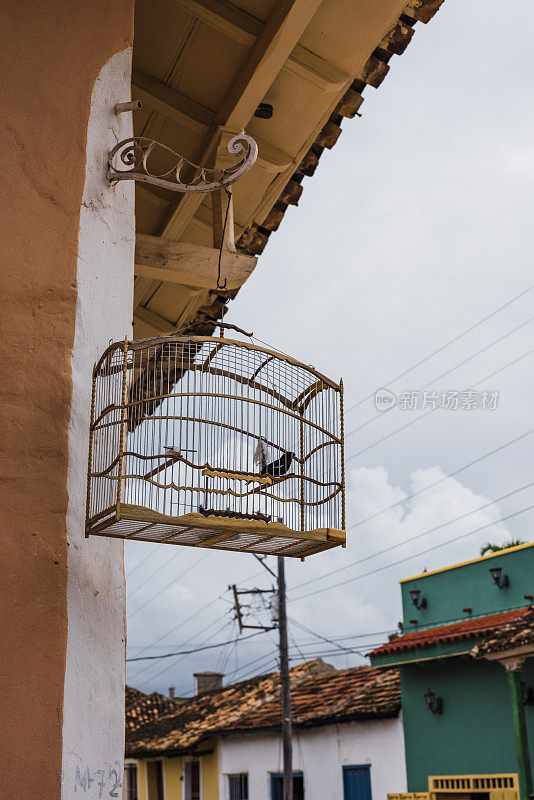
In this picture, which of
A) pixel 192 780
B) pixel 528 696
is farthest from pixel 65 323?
pixel 192 780

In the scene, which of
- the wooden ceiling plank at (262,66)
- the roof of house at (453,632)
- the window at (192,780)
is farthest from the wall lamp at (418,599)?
the wooden ceiling plank at (262,66)

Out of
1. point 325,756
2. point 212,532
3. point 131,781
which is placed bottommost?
point 131,781

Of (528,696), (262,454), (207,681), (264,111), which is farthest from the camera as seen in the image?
(207,681)

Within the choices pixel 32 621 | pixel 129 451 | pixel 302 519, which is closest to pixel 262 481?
pixel 302 519

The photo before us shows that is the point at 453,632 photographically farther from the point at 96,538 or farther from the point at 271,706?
the point at 96,538

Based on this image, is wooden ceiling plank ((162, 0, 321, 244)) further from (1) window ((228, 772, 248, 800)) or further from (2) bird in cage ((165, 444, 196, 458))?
(1) window ((228, 772, 248, 800))

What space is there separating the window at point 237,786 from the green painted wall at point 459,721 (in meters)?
4.54

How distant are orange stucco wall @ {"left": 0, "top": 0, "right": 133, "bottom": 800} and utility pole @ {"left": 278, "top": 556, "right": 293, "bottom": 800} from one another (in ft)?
41.9

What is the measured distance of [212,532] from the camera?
2916 mm

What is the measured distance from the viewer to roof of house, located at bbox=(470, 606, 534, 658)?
10.1 metres

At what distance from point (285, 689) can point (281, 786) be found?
2.57m

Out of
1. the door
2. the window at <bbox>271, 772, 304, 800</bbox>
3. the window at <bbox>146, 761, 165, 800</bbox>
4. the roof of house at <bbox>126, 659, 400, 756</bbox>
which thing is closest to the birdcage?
the roof of house at <bbox>126, 659, 400, 756</bbox>

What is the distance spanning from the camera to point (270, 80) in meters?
4.79

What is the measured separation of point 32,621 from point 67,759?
0.41 meters
